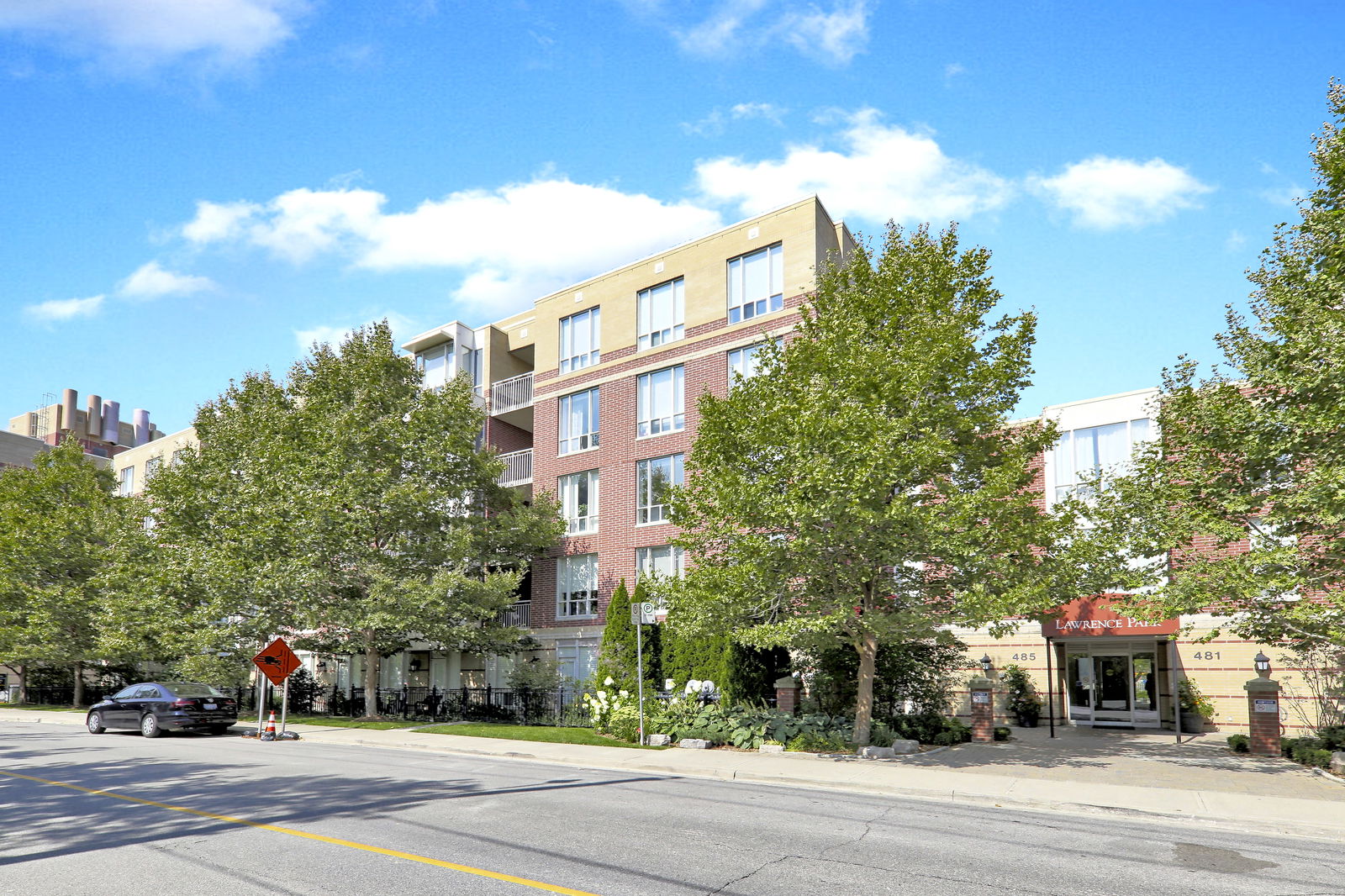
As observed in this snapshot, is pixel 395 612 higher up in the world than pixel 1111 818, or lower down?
higher up

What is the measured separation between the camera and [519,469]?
36500 mm

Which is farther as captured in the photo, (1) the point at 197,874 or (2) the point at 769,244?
(2) the point at 769,244

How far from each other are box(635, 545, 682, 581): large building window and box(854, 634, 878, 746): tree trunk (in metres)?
10.3

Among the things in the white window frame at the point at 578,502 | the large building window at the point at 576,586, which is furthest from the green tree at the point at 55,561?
the white window frame at the point at 578,502

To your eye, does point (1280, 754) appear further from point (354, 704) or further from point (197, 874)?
point (354, 704)

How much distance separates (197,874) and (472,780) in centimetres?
674

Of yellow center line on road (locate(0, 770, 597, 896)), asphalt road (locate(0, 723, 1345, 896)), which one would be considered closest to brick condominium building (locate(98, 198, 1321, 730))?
asphalt road (locate(0, 723, 1345, 896))

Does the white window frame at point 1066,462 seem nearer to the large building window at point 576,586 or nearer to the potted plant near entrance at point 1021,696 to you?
the potted plant near entrance at point 1021,696

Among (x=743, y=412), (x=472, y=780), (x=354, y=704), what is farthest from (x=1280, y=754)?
(x=354, y=704)

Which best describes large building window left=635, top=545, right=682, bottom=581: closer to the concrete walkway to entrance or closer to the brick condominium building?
the brick condominium building

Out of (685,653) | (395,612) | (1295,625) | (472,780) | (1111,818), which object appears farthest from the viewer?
(395,612)

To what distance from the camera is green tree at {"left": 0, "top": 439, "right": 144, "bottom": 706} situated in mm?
35219

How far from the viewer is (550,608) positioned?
3350cm

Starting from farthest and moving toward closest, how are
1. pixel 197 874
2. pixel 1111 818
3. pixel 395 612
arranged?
pixel 395 612 < pixel 1111 818 < pixel 197 874
